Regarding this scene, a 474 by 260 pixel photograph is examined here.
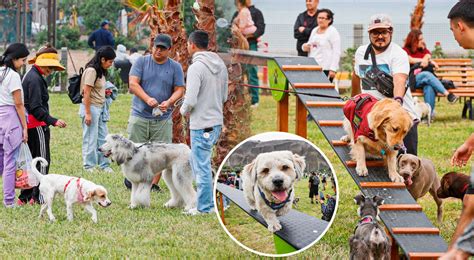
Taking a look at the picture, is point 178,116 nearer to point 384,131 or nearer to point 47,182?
point 47,182

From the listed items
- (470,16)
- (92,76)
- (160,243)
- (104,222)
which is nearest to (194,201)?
(104,222)

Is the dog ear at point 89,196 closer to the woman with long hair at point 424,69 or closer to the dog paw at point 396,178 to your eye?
the dog paw at point 396,178

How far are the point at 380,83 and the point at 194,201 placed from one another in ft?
8.19

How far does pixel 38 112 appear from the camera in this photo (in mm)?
9672

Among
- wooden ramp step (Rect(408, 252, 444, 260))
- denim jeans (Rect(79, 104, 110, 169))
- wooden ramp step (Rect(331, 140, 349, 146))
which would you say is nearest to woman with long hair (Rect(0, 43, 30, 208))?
denim jeans (Rect(79, 104, 110, 169))

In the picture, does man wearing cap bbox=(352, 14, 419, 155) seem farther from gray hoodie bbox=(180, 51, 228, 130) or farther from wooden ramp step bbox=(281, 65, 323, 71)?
gray hoodie bbox=(180, 51, 228, 130)

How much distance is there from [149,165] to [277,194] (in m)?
3.26

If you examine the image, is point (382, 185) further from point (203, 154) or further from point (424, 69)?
point (424, 69)

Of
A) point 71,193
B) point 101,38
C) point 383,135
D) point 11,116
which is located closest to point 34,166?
point 11,116

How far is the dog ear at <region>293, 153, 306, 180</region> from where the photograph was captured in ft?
21.7

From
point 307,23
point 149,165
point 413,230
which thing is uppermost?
point 307,23

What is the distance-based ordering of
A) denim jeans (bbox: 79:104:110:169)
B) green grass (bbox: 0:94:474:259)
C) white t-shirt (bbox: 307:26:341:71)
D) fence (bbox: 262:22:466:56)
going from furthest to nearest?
fence (bbox: 262:22:466:56) → white t-shirt (bbox: 307:26:341:71) → denim jeans (bbox: 79:104:110:169) → green grass (bbox: 0:94:474:259)

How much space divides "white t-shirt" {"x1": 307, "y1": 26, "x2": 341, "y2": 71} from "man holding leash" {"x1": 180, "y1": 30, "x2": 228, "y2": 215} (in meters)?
6.19

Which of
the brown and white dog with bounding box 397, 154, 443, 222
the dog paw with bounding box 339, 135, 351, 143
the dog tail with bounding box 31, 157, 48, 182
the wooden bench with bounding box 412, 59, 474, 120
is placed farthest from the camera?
the wooden bench with bounding box 412, 59, 474, 120
